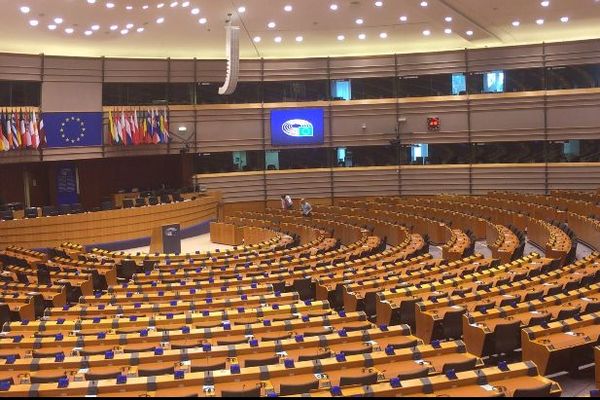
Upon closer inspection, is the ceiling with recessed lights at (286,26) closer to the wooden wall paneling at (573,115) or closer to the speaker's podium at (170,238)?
the wooden wall paneling at (573,115)

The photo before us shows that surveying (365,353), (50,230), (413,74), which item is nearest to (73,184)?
(50,230)

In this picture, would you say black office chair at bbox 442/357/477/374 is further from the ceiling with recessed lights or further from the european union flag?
the european union flag

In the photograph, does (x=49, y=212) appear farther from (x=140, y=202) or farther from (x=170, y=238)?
(x=170, y=238)

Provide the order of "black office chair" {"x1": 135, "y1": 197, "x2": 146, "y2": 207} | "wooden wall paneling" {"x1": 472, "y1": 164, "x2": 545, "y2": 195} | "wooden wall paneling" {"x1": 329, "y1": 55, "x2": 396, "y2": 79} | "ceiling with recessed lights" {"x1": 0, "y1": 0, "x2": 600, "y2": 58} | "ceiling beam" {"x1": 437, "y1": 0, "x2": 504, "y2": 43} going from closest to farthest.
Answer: "ceiling with recessed lights" {"x1": 0, "y1": 0, "x2": 600, "y2": 58}, "ceiling beam" {"x1": 437, "y1": 0, "x2": 504, "y2": 43}, "black office chair" {"x1": 135, "y1": 197, "x2": 146, "y2": 207}, "wooden wall paneling" {"x1": 472, "y1": 164, "x2": 545, "y2": 195}, "wooden wall paneling" {"x1": 329, "y1": 55, "x2": 396, "y2": 79}

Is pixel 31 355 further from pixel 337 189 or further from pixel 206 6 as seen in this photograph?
pixel 337 189

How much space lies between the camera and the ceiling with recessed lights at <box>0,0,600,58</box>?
24.6 meters

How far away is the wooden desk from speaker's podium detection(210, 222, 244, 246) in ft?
5.83

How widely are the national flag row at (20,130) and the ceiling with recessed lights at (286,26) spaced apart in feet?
9.54

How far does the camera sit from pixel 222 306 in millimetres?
15000

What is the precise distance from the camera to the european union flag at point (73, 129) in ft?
98.7

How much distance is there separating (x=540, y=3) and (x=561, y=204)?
767 centimetres

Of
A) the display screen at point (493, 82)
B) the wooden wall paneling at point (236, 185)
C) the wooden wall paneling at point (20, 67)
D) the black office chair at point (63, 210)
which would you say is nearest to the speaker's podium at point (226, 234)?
the wooden wall paneling at point (236, 185)

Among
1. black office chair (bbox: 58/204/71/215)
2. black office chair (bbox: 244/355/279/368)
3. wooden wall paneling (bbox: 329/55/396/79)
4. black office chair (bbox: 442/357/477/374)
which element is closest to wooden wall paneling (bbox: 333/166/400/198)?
wooden wall paneling (bbox: 329/55/396/79)

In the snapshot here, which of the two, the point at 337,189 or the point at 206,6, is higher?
the point at 206,6
